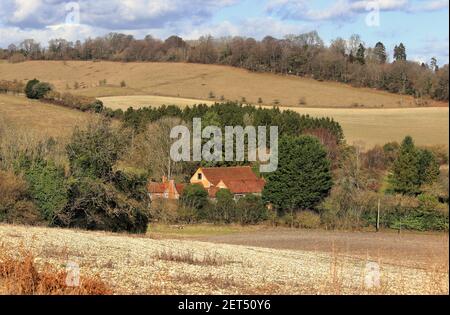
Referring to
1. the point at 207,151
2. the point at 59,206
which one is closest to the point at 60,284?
the point at 59,206

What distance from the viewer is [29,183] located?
46375 millimetres

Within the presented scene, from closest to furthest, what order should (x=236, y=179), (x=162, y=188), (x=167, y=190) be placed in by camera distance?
(x=167, y=190) → (x=162, y=188) → (x=236, y=179)

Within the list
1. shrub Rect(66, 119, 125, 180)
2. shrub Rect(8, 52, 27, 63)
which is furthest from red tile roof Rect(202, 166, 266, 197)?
shrub Rect(8, 52, 27, 63)

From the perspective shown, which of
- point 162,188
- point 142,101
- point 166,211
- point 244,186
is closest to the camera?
point 166,211

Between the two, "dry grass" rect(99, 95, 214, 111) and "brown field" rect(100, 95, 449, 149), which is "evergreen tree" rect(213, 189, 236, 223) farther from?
"dry grass" rect(99, 95, 214, 111)

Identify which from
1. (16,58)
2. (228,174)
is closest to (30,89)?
(16,58)

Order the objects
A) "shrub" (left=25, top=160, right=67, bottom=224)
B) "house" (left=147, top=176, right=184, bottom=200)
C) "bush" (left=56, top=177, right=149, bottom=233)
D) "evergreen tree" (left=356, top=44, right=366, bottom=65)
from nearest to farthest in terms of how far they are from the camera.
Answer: "bush" (left=56, top=177, right=149, bottom=233) < "shrub" (left=25, top=160, right=67, bottom=224) < "house" (left=147, top=176, right=184, bottom=200) < "evergreen tree" (left=356, top=44, right=366, bottom=65)

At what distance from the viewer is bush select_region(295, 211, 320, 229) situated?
59756 mm

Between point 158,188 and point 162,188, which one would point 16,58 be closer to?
point 158,188

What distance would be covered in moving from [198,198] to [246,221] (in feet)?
17.6

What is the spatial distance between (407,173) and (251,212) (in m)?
15.4

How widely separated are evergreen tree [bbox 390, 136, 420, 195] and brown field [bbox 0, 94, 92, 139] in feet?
121

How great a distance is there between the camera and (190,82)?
116 metres

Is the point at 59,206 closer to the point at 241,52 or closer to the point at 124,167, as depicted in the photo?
the point at 124,167
